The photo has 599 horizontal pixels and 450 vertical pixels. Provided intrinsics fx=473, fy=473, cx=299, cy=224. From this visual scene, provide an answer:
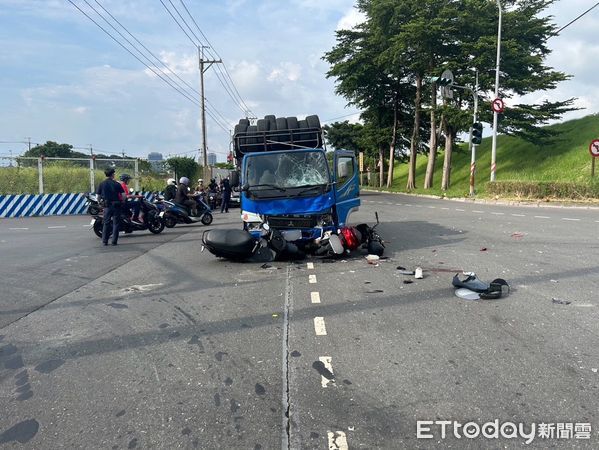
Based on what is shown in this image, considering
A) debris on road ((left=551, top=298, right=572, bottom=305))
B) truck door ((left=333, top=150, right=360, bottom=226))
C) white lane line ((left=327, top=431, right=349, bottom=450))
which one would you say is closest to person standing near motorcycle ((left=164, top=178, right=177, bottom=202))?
truck door ((left=333, top=150, right=360, bottom=226))

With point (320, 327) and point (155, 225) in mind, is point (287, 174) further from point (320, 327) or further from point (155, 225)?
point (155, 225)

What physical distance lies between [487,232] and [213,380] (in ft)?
34.2

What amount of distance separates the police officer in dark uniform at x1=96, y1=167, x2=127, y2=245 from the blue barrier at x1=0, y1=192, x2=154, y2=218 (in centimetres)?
1228

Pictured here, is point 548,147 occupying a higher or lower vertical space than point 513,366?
higher

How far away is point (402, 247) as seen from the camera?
34.0 feet

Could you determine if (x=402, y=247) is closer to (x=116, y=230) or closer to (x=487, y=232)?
(x=487, y=232)

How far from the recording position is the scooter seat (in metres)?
8.59

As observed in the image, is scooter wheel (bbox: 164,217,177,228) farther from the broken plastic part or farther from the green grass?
the green grass

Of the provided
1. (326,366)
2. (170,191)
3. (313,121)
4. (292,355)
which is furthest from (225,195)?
(326,366)

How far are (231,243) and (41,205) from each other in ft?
56.6

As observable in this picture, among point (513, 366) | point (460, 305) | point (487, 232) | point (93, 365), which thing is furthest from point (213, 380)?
point (487, 232)

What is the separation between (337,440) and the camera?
2.86 m

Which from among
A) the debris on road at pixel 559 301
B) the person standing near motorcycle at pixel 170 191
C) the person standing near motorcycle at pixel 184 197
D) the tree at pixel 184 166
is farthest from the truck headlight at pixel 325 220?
the tree at pixel 184 166
